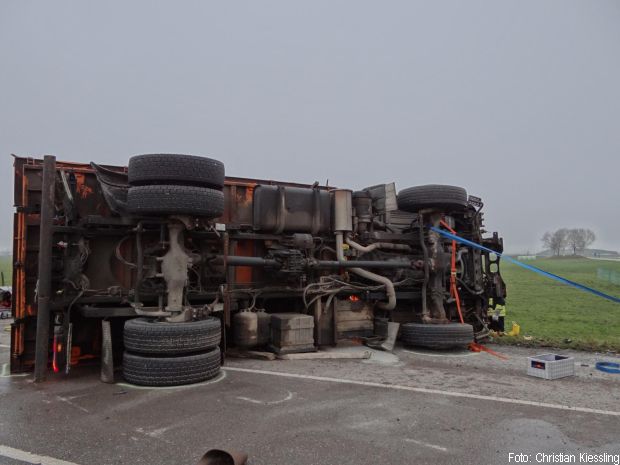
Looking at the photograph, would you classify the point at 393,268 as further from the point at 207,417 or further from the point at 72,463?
the point at 72,463

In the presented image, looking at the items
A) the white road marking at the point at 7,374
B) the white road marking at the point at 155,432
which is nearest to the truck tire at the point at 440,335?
the white road marking at the point at 155,432

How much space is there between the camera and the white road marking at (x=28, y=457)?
3536 mm

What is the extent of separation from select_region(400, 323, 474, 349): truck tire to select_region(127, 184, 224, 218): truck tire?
14.4 ft

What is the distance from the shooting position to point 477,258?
32.9 ft

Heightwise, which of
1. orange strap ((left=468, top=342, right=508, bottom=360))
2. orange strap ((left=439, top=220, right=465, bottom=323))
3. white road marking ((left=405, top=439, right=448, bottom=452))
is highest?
orange strap ((left=439, top=220, right=465, bottom=323))

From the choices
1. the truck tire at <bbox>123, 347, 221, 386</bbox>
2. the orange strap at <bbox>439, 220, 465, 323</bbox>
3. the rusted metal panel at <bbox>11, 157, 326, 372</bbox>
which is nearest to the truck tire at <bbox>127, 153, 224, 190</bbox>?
the rusted metal panel at <bbox>11, 157, 326, 372</bbox>

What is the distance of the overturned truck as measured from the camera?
6.23m

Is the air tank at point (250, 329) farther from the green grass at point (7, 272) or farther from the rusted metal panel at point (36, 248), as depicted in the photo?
the green grass at point (7, 272)

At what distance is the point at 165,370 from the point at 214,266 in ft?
7.44

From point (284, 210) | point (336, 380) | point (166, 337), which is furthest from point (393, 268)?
point (166, 337)

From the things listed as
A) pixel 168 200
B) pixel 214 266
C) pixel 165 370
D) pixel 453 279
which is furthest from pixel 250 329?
pixel 453 279

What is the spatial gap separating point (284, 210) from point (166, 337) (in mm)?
3369

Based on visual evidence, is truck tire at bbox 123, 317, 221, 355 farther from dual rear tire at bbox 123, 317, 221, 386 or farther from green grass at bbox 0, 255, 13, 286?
green grass at bbox 0, 255, 13, 286

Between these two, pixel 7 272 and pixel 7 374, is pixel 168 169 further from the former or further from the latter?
pixel 7 272
